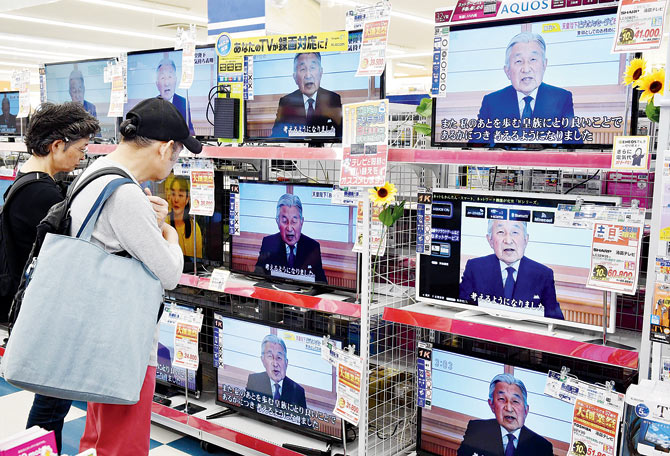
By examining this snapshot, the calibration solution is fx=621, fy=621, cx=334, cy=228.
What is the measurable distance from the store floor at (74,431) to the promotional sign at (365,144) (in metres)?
1.80

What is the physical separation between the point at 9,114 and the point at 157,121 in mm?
3738

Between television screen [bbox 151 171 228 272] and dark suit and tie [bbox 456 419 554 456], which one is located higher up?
television screen [bbox 151 171 228 272]

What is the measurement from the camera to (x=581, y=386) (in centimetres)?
230

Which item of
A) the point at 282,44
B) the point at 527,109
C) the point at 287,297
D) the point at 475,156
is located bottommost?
the point at 287,297

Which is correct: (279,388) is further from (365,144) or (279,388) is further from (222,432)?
(365,144)

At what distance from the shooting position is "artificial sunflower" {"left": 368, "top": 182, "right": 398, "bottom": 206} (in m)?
2.55

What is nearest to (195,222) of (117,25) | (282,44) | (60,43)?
(282,44)

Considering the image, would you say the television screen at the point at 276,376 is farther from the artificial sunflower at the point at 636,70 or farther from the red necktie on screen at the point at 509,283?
the artificial sunflower at the point at 636,70

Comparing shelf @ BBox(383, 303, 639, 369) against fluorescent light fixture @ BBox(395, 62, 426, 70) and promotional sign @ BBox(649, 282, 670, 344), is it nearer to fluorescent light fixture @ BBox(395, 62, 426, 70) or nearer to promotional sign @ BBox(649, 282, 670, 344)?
promotional sign @ BBox(649, 282, 670, 344)

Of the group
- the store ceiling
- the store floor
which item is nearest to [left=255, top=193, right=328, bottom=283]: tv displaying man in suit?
the store floor

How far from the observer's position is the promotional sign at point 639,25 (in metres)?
1.89

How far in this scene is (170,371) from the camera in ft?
12.3

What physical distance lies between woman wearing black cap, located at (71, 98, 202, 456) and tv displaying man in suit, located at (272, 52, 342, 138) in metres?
0.97

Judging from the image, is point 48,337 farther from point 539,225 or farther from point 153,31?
point 153,31
